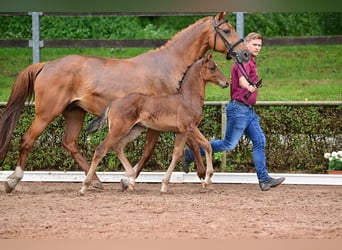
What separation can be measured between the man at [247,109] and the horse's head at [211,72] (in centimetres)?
12

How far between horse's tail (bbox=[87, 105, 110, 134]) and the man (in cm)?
123

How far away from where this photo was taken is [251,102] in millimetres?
6961

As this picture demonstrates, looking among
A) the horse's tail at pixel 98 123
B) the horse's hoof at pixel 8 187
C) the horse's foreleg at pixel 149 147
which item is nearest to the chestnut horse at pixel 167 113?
the horse's tail at pixel 98 123

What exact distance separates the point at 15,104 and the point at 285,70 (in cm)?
717

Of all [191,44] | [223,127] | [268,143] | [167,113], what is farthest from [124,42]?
[167,113]

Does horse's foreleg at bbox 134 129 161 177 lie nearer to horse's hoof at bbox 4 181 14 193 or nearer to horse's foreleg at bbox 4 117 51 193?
horse's foreleg at bbox 4 117 51 193

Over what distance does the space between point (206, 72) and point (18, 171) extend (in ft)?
7.08

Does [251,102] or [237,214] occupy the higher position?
[251,102]

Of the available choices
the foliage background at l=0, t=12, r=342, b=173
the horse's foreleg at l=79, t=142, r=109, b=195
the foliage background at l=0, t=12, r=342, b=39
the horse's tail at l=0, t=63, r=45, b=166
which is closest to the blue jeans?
the horse's foreleg at l=79, t=142, r=109, b=195

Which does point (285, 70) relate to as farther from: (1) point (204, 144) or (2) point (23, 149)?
(2) point (23, 149)

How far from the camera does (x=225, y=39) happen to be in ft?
23.2

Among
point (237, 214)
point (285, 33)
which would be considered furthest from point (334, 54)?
point (237, 214)

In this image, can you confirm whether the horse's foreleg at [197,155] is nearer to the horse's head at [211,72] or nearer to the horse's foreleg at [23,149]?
the horse's head at [211,72]

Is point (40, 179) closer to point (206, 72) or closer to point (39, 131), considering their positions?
point (39, 131)
